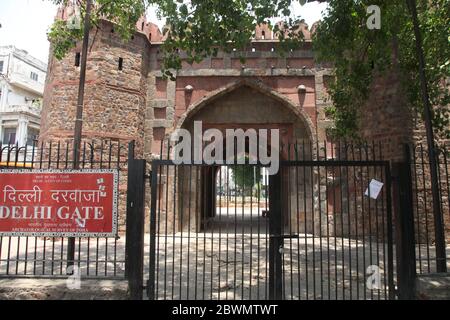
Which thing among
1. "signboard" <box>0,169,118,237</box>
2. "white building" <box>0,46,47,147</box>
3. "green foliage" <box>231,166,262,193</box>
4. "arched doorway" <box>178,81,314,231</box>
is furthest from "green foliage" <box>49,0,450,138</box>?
"white building" <box>0,46,47,147</box>

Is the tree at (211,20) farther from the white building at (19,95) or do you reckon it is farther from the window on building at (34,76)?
the window on building at (34,76)

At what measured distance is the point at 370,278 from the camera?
5590 millimetres

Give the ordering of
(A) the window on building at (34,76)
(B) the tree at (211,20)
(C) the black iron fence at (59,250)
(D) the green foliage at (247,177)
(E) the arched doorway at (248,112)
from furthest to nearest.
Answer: (A) the window on building at (34,76) → (E) the arched doorway at (248,112) → (B) the tree at (211,20) → (D) the green foliage at (247,177) → (C) the black iron fence at (59,250)

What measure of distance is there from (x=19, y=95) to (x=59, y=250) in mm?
25473

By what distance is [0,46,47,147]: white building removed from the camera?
2630cm

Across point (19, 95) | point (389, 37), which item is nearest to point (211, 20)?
point (389, 37)

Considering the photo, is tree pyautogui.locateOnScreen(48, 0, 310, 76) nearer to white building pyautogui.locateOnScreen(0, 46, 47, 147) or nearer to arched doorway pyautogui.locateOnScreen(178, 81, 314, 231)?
arched doorway pyautogui.locateOnScreen(178, 81, 314, 231)

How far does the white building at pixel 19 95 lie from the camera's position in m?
26.3

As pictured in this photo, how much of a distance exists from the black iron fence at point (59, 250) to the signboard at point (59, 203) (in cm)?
14

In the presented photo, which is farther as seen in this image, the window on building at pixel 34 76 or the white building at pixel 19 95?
the window on building at pixel 34 76

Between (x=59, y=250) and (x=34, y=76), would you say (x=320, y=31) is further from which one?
(x=34, y=76)

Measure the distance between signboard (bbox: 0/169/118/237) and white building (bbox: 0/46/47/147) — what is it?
2351 centimetres

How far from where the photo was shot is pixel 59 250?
8422 mm

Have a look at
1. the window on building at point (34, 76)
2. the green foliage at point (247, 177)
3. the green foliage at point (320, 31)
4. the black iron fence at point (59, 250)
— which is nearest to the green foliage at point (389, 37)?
the green foliage at point (320, 31)
